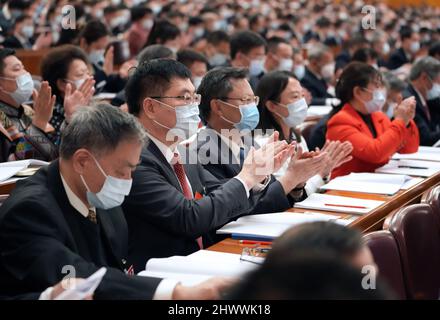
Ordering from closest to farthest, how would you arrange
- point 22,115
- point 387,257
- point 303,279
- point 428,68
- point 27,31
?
point 303,279, point 387,257, point 22,115, point 428,68, point 27,31

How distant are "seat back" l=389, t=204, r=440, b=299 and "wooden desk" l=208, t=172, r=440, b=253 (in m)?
0.14

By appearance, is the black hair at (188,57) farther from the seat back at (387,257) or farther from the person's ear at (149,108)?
the seat back at (387,257)

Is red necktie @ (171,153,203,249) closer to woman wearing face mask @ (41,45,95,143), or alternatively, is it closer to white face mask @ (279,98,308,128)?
white face mask @ (279,98,308,128)

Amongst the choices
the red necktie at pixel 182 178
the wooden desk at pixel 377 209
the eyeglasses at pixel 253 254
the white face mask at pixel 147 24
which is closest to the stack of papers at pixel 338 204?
the wooden desk at pixel 377 209

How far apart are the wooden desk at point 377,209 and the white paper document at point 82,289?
0.75m

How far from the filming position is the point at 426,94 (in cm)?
498

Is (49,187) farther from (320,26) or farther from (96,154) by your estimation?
(320,26)

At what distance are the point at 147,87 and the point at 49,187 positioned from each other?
2.53 ft

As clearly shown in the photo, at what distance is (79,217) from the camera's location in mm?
1847

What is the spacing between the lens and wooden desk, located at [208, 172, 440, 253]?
224cm

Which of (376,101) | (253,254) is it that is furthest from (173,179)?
(376,101)

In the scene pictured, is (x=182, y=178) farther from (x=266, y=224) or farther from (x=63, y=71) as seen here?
(x=63, y=71)

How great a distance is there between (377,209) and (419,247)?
239mm

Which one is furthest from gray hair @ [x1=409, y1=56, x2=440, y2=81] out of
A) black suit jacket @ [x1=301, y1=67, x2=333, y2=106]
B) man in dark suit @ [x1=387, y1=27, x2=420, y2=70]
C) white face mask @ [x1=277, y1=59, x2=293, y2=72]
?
man in dark suit @ [x1=387, y1=27, x2=420, y2=70]
